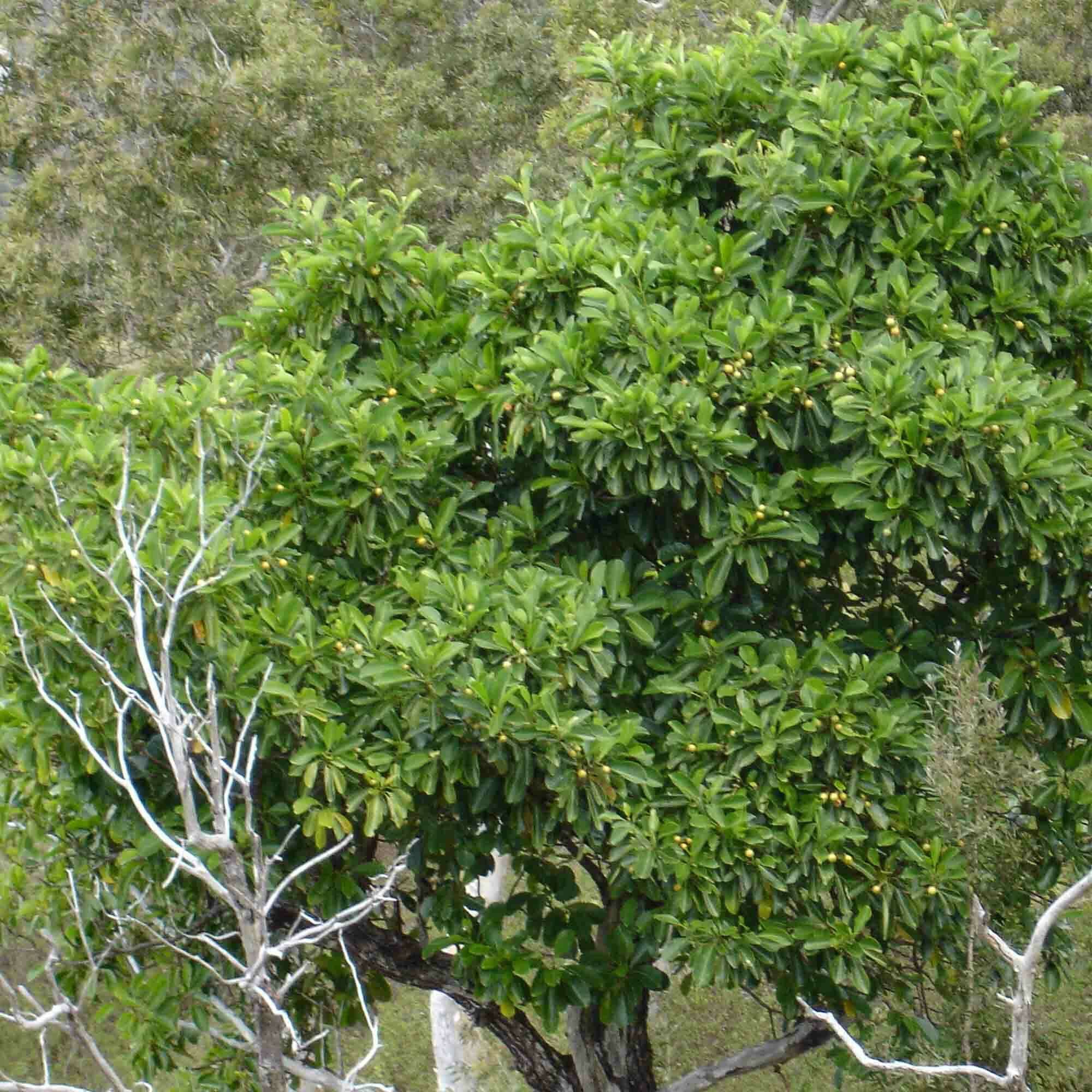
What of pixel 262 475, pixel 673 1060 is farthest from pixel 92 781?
pixel 673 1060

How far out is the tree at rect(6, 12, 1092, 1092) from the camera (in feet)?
16.5

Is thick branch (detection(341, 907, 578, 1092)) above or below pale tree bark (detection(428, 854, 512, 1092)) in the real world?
above

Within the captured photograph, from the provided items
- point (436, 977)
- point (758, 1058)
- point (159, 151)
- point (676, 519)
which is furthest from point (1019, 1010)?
point (159, 151)

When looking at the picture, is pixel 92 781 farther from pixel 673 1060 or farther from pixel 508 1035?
pixel 673 1060

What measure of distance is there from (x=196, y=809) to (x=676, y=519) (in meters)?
2.01

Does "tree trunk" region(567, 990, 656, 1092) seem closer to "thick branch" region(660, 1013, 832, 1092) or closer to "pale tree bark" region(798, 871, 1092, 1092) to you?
"thick branch" region(660, 1013, 832, 1092)

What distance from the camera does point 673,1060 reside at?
42.4 feet

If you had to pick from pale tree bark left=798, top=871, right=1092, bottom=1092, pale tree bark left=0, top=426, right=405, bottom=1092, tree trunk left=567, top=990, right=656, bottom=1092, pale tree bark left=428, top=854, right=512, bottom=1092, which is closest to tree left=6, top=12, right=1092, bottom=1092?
pale tree bark left=0, top=426, right=405, bottom=1092

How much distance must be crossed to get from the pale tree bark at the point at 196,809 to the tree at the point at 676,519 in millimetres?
125

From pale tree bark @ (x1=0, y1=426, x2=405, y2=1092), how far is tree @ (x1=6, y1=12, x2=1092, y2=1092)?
13 centimetres

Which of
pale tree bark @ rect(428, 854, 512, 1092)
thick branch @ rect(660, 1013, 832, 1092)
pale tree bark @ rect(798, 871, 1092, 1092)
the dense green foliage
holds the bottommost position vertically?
pale tree bark @ rect(428, 854, 512, 1092)

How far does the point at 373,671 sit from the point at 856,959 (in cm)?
190

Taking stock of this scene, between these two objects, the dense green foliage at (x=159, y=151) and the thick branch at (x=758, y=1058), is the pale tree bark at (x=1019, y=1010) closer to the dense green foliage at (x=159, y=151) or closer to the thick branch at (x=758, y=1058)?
the thick branch at (x=758, y=1058)

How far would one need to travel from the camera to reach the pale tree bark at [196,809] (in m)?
3.97
